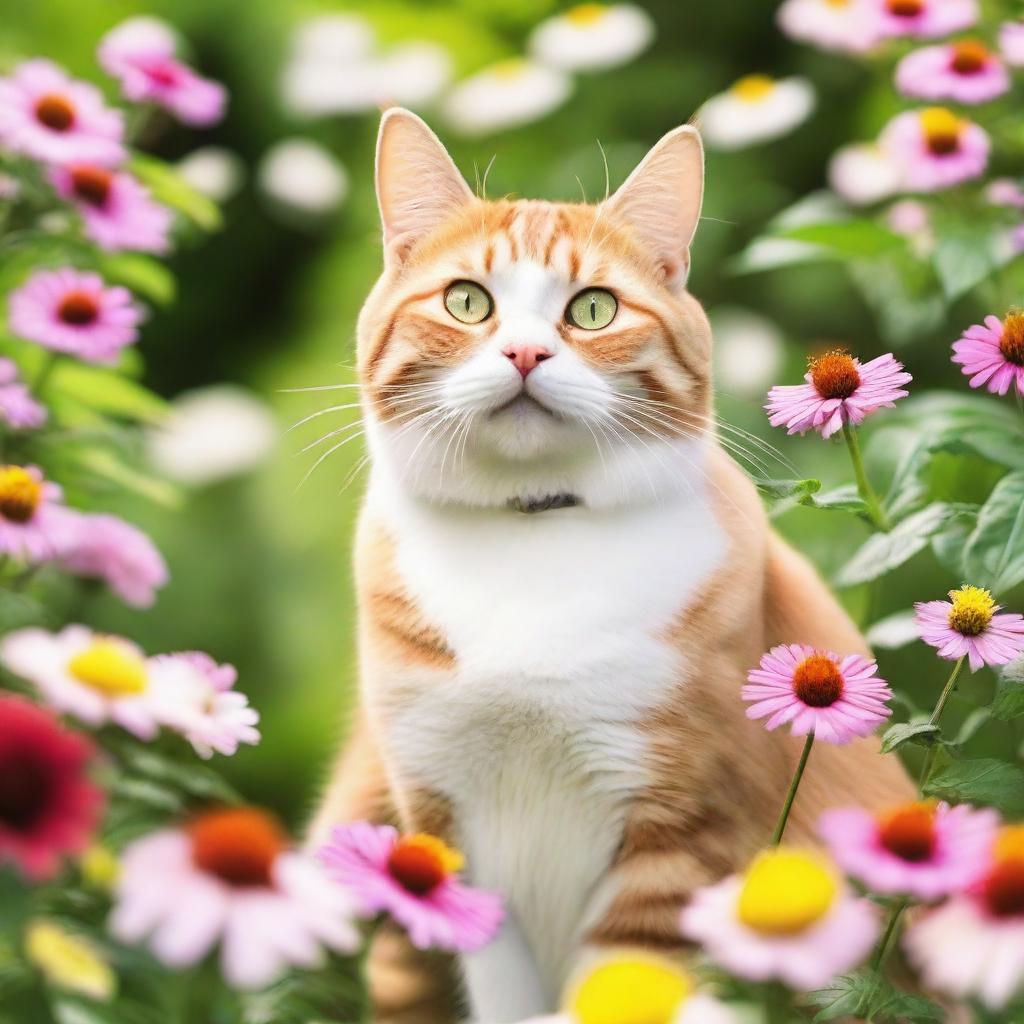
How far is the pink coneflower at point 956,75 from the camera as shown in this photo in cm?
168

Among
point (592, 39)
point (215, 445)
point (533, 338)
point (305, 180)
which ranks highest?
point (533, 338)

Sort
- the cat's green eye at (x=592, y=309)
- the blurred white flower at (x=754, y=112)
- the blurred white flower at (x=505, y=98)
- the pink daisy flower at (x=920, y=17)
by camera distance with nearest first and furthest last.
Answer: the cat's green eye at (x=592, y=309), the pink daisy flower at (x=920, y=17), the blurred white flower at (x=754, y=112), the blurred white flower at (x=505, y=98)

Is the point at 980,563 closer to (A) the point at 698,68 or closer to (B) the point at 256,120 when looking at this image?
(A) the point at 698,68

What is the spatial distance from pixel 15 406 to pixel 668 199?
615 millimetres

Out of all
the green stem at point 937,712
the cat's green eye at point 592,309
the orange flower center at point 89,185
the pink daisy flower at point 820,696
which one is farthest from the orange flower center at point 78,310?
the green stem at point 937,712

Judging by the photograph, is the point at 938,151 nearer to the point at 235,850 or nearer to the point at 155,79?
the point at 155,79

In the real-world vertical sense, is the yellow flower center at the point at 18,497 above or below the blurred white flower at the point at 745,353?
above

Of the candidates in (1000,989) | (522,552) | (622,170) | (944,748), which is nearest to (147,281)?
(522,552)

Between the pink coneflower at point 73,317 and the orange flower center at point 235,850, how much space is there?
78 centimetres

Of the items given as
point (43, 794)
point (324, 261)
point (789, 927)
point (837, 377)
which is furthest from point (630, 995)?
point (324, 261)

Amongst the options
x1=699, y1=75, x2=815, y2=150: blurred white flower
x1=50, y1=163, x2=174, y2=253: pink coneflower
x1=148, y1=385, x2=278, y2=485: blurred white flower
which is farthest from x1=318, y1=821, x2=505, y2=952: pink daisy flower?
x1=699, y1=75, x2=815, y2=150: blurred white flower

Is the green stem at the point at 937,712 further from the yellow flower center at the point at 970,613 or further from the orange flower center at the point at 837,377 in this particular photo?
the orange flower center at the point at 837,377

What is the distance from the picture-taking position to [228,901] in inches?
29.0

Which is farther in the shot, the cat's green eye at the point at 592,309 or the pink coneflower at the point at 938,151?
the pink coneflower at the point at 938,151
